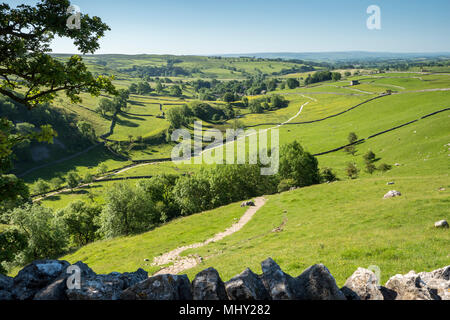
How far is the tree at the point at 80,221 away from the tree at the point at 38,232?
1196 cm

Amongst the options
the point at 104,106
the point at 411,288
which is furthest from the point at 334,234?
the point at 104,106

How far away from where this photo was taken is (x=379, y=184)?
42156mm

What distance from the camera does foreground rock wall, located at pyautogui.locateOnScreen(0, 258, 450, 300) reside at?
775cm

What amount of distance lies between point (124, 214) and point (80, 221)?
18325 millimetres

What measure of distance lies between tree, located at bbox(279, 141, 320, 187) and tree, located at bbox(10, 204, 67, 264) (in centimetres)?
5333

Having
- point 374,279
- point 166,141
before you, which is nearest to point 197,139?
point 166,141

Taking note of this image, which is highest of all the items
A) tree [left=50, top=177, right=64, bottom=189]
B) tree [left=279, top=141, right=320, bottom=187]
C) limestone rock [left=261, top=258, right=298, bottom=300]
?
limestone rock [left=261, top=258, right=298, bottom=300]

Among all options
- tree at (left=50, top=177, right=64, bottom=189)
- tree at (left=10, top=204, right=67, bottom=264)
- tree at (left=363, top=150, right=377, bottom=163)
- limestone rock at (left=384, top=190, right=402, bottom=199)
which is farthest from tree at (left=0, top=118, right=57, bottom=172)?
tree at (left=50, top=177, right=64, bottom=189)

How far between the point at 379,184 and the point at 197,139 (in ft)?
461

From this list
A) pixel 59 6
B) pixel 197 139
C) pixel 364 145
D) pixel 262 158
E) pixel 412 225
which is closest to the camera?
pixel 59 6

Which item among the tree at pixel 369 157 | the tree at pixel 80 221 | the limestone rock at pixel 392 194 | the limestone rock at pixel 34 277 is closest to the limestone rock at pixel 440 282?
the limestone rock at pixel 34 277

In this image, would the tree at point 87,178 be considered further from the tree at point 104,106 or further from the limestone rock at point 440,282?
the limestone rock at point 440,282

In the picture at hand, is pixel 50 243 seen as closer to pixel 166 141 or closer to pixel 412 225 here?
pixel 412 225

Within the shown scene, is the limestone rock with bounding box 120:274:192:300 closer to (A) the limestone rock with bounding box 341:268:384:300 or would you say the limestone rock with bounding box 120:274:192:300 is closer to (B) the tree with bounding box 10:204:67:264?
(A) the limestone rock with bounding box 341:268:384:300
